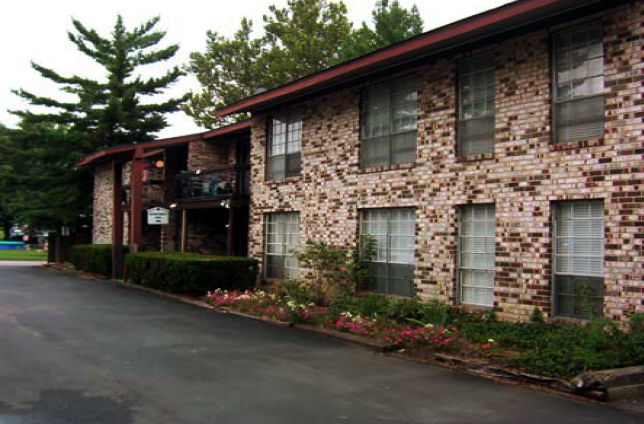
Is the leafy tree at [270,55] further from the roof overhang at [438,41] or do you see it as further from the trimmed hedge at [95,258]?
the roof overhang at [438,41]

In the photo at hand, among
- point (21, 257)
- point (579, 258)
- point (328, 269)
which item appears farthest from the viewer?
point (21, 257)

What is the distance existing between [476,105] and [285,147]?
6.53 m

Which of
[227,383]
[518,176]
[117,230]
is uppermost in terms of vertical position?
[518,176]

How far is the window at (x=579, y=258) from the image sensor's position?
10.0 meters

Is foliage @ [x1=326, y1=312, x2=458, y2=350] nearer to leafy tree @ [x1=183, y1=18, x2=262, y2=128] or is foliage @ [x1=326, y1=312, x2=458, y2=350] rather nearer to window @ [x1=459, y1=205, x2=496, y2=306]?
window @ [x1=459, y1=205, x2=496, y2=306]

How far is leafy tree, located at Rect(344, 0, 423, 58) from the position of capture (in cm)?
3509

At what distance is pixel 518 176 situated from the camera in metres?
11.2

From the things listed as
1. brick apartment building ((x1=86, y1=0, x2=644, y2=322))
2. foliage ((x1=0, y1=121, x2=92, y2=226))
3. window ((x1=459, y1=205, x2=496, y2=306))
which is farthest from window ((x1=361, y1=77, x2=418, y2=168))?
foliage ((x1=0, y1=121, x2=92, y2=226))

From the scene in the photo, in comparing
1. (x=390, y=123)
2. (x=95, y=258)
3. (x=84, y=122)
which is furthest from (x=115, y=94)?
(x=390, y=123)

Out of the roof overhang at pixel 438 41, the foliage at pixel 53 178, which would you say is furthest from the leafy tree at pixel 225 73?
the roof overhang at pixel 438 41

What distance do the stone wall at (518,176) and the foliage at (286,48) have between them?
2087 centimetres

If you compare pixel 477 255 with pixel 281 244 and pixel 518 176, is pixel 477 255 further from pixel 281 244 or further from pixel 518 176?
pixel 281 244

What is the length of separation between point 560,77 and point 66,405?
8.83 m

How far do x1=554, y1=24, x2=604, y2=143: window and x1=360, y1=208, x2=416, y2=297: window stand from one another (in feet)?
12.4
